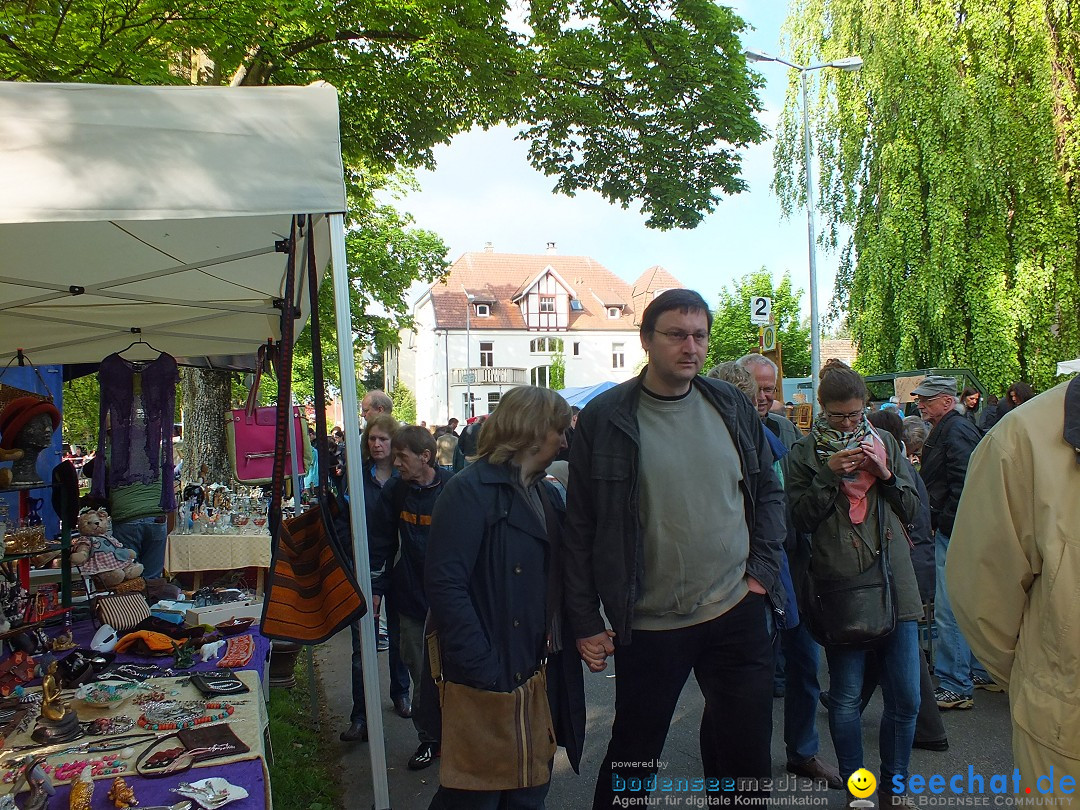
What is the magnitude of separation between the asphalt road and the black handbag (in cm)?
80

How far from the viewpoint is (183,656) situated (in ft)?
11.1

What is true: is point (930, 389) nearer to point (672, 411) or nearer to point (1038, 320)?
point (672, 411)

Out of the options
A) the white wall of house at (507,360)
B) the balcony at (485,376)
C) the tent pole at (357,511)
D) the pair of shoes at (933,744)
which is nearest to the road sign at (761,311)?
the pair of shoes at (933,744)

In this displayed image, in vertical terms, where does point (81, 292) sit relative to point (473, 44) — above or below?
below

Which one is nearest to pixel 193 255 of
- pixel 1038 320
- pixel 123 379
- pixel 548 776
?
pixel 123 379

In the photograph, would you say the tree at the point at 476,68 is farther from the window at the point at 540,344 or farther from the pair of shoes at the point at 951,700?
the window at the point at 540,344

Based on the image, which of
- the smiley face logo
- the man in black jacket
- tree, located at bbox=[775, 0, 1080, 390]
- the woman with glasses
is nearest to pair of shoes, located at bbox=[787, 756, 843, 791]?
the smiley face logo

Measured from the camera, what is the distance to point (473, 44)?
8.03 metres

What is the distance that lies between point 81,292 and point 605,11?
7.69 meters

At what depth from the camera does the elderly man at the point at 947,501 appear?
470 centimetres

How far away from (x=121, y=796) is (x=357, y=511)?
1.18 m

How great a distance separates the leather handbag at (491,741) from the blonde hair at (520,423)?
762 mm

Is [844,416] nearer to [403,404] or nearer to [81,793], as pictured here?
[81,793]

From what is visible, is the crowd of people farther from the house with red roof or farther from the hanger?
the house with red roof
